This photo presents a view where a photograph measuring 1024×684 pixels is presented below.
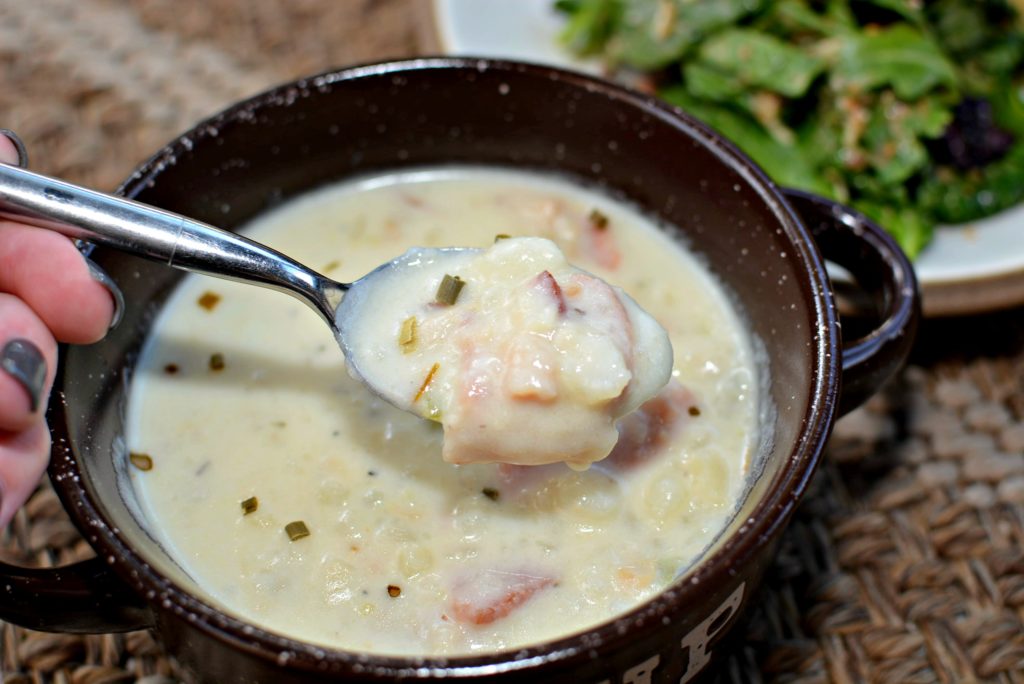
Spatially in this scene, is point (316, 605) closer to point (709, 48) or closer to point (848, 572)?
point (848, 572)

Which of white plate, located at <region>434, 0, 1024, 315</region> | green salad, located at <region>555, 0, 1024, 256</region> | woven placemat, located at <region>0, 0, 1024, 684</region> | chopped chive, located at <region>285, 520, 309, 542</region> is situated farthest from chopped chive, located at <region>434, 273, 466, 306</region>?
green salad, located at <region>555, 0, 1024, 256</region>

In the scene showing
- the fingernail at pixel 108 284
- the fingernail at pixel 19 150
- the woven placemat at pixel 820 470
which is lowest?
the woven placemat at pixel 820 470

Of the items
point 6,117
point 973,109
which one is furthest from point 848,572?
point 6,117

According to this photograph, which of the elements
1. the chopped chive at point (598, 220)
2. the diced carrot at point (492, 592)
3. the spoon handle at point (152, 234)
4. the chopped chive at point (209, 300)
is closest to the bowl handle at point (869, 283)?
the chopped chive at point (598, 220)

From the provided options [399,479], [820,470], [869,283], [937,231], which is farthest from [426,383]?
[937,231]

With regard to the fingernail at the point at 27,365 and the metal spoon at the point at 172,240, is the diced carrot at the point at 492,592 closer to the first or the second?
the metal spoon at the point at 172,240
